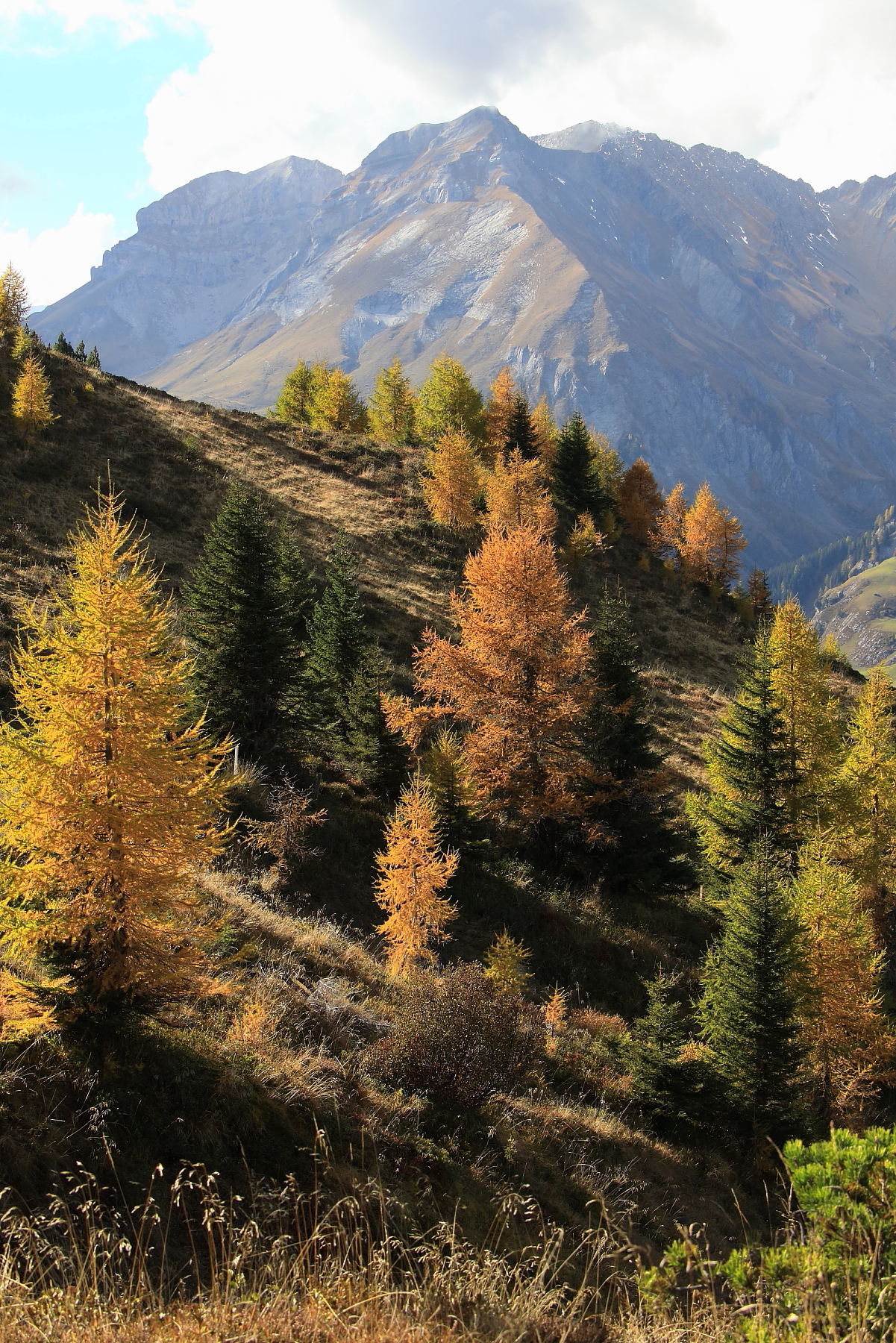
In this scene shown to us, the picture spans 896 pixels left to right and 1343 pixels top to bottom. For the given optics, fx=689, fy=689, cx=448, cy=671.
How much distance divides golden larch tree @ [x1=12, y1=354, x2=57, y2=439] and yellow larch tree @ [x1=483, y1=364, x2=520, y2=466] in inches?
1173

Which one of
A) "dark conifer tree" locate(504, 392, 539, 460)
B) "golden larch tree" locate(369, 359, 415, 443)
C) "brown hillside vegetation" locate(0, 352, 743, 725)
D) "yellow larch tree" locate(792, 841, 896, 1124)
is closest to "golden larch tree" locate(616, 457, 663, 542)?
"brown hillside vegetation" locate(0, 352, 743, 725)

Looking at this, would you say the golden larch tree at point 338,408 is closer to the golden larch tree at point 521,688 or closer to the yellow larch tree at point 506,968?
the golden larch tree at point 521,688

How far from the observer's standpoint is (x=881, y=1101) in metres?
17.5

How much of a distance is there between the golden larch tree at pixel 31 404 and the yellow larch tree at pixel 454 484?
2175 centimetres

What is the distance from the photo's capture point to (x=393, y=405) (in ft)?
208

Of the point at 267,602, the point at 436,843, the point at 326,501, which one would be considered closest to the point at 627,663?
the point at 436,843

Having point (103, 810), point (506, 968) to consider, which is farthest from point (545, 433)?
point (103, 810)

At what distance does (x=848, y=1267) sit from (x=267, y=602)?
2022cm

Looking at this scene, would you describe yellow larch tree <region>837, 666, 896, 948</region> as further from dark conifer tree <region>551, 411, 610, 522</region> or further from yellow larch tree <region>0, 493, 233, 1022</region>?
dark conifer tree <region>551, 411, 610, 522</region>

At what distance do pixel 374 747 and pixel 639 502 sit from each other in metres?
48.9

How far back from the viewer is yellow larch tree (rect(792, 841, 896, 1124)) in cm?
1505

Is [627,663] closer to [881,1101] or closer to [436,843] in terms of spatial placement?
[436,843]

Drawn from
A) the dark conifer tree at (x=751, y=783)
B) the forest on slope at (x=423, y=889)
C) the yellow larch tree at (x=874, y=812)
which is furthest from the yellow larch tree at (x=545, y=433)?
the dark conifer tree at (x=751, y=783)

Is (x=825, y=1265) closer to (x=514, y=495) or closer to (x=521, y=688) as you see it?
(x=521, y=688)
